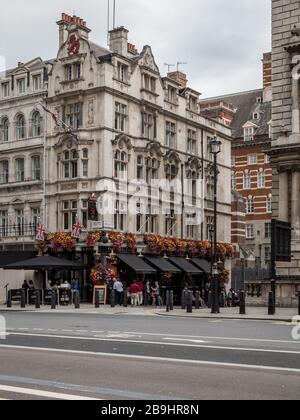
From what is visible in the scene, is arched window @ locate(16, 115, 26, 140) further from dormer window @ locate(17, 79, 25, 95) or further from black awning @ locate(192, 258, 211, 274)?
black awning @ locate(192, 258, 211, 274)

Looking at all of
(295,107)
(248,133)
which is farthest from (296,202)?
(248,133)

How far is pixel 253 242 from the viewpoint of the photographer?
257 feet

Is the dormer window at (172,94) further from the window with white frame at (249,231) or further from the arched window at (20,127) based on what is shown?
the window with white frame at (249,231)

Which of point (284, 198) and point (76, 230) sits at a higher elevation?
point (284, 198)

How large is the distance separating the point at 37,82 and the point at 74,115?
15.3 feet

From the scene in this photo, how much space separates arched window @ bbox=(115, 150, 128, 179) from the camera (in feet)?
151

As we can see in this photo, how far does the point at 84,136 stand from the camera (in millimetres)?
45094

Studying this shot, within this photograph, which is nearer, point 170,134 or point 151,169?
point 151,169

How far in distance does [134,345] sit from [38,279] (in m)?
32.3

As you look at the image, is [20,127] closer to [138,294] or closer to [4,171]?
[4,171]

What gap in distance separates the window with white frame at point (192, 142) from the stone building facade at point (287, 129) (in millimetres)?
19232

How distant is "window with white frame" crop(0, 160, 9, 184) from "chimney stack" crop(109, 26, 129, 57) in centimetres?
1110

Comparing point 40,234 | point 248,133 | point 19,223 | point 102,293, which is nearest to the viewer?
point 102,293

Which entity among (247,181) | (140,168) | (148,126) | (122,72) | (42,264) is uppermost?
(122,72)
